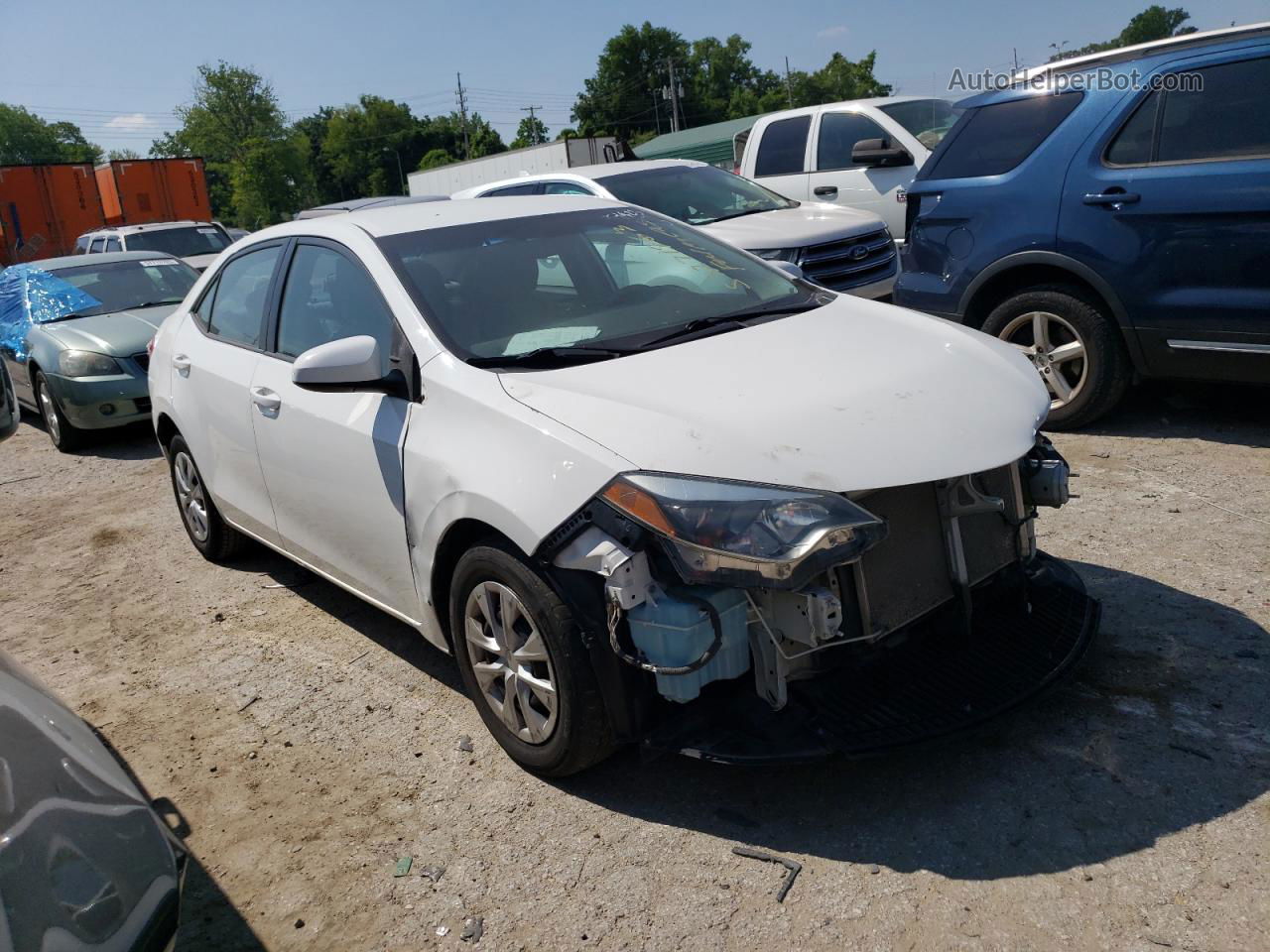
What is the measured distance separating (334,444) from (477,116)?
116454 millimetres

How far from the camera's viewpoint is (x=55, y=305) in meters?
9.56

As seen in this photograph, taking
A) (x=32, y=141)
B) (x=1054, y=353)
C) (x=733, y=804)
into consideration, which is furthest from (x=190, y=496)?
(x=32, y=141)

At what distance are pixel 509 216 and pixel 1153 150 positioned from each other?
3458 millimetres

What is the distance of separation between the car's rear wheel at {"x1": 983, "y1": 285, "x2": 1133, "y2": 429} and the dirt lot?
1.18 metres

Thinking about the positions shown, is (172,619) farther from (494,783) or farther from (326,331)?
(494,783)

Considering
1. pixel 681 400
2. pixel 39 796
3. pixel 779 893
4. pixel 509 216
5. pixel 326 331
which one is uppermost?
pixel 509 216

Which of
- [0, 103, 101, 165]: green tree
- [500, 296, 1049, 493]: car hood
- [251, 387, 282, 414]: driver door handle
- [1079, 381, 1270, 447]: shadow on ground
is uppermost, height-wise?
[0, 103, 101, 165]: green tree

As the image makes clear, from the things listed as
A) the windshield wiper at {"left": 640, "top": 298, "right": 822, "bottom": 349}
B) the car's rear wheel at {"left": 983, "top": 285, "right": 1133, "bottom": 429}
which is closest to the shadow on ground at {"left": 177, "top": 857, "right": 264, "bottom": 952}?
the windshield wiper at {"left": 640, "top": 298, "right": 822, "bottom": 349}

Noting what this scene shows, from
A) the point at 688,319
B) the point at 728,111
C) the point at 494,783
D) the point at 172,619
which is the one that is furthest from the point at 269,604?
the point at 728,111

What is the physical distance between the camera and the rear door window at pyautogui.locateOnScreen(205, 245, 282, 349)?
4516mm

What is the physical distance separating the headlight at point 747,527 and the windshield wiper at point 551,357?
777 mm

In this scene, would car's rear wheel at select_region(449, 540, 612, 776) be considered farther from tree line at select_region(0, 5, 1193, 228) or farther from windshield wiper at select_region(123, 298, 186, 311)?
tree line at select_region(0, 5, 1193, 228)

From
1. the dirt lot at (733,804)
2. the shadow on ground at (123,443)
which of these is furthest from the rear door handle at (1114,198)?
the shadow on ground at (123,443)

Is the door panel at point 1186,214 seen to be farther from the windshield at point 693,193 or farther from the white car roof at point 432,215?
the windshield at point 693,193
